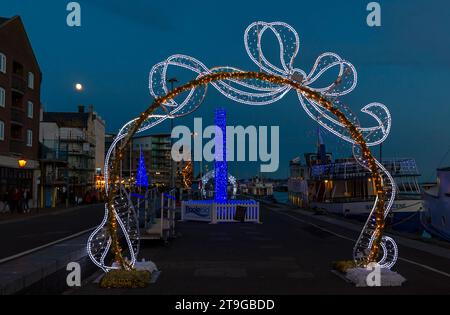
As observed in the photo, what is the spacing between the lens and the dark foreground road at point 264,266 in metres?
10.7

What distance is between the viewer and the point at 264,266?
13898 mm

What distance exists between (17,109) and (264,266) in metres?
38.8

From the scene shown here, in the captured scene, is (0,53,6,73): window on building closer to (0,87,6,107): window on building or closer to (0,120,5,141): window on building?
(0,87,6,107): window on building

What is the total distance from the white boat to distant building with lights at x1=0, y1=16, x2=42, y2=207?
95.4 feet

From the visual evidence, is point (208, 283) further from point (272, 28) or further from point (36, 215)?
point (36, 215)

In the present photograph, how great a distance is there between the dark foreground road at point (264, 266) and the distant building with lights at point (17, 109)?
27551 mm

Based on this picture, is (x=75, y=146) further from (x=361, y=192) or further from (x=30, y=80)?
(x=361, y=192)

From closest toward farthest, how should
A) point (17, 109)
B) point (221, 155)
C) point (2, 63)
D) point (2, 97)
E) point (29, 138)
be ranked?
1. point (221, 155)
2. point (2, 63)
3. point (2, 97)
4. point (17, 109)
5. point (29, 138)

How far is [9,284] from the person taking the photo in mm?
9078

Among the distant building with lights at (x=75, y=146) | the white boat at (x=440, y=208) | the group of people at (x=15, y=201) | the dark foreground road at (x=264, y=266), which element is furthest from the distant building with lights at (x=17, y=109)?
the white boat at (x=440, y=208)

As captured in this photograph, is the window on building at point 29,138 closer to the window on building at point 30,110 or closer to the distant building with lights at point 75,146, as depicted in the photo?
the window on building at point 30,110

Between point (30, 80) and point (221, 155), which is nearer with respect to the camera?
point (221, 155)

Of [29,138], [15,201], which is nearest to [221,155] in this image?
[15,201]
